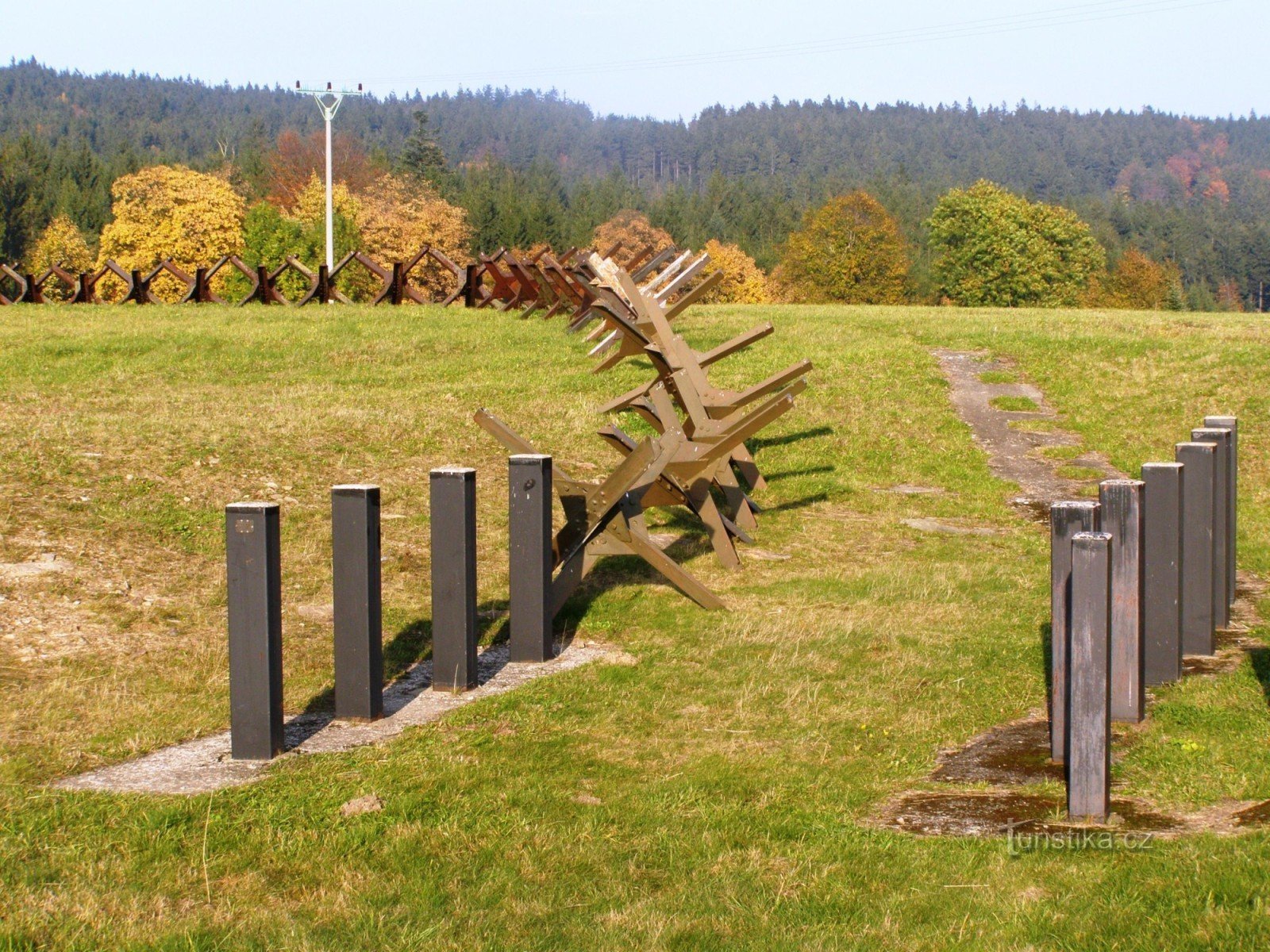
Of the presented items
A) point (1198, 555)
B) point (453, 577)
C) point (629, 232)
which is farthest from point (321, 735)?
point (629, 232)

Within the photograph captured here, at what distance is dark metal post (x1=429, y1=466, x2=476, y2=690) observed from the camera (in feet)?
23.4

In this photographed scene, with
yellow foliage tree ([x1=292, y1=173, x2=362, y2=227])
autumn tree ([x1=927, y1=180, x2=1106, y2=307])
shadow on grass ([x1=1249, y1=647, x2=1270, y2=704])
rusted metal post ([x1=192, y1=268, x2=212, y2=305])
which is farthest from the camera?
autumn tree ([x1=927, y1=180, x2=1106, y2=307])

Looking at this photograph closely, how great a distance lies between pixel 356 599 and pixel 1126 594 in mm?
3622

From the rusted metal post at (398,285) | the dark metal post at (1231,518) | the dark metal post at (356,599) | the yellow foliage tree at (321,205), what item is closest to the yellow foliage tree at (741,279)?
the yellow foliage tree at (321,205)

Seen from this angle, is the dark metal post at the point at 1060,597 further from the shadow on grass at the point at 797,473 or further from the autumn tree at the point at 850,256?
the autumn tree at the point at 850,256

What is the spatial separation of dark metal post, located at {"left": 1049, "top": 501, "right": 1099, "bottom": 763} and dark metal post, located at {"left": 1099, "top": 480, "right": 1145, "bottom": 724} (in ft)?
1.15

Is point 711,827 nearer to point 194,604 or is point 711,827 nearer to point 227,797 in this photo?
→ point 227,797

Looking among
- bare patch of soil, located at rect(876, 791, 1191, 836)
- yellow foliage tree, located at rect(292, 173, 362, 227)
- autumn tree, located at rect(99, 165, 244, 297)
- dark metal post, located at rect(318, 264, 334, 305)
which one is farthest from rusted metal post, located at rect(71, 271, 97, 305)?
yellow foliage tree, located at rect(292, 173, 362, 227)

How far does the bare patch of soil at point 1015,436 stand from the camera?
13.7 m

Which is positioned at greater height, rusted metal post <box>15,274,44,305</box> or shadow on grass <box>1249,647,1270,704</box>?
rusted metal post <box>15,274,44,305</box>

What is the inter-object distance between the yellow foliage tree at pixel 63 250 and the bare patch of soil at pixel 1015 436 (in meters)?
67.8

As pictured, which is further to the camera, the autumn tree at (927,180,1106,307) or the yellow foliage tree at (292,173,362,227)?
the autumn tree at (927,180,1106,307)

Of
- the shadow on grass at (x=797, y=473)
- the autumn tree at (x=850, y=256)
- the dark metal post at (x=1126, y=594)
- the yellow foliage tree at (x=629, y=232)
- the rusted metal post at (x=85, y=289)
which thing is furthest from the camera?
the yellow foliage tree at (x=629, y=232)

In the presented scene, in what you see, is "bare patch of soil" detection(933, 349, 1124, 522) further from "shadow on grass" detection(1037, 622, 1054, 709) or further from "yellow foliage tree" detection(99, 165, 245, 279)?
"yellow foliage tree" detection(99, 165, 245, 279)
